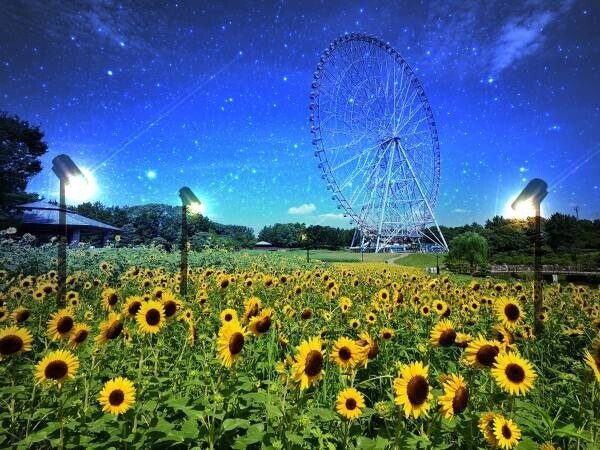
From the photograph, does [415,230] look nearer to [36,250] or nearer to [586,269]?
[586,269]

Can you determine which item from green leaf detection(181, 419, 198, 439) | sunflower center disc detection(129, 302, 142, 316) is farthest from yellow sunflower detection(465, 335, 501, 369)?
sunflower center disc detection(129, 302, 142, 316)

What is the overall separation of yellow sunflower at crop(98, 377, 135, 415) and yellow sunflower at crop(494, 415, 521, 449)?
1670 mm

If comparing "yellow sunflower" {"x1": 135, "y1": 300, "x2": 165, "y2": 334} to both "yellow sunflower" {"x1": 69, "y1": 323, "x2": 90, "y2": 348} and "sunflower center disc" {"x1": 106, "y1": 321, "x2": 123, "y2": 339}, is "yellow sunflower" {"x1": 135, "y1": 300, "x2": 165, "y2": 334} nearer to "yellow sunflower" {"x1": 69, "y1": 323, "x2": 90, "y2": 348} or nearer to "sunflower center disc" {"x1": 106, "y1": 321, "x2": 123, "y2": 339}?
"sunflower center disc" {"x1": 106, "y1": 321, "x2": 123, "y2": 339}

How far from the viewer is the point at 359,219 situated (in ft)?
111

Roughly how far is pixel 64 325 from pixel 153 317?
56 cm

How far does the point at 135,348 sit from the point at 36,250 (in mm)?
8497

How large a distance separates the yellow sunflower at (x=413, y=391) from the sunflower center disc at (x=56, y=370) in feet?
5.52

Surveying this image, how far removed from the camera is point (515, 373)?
178 centimetres

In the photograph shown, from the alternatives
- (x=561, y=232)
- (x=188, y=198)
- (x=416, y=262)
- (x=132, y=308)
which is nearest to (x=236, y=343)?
(x=132, y=308)

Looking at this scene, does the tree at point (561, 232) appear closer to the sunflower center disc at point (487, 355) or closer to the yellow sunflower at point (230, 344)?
the sunflower center disc at point (487, 355)

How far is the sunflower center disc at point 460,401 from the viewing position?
1.61 metres

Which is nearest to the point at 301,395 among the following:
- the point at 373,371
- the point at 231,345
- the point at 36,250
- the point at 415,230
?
the point at 231,345

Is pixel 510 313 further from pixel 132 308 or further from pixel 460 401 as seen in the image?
pixel 132 308

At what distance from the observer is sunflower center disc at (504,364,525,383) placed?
69.6 inches
